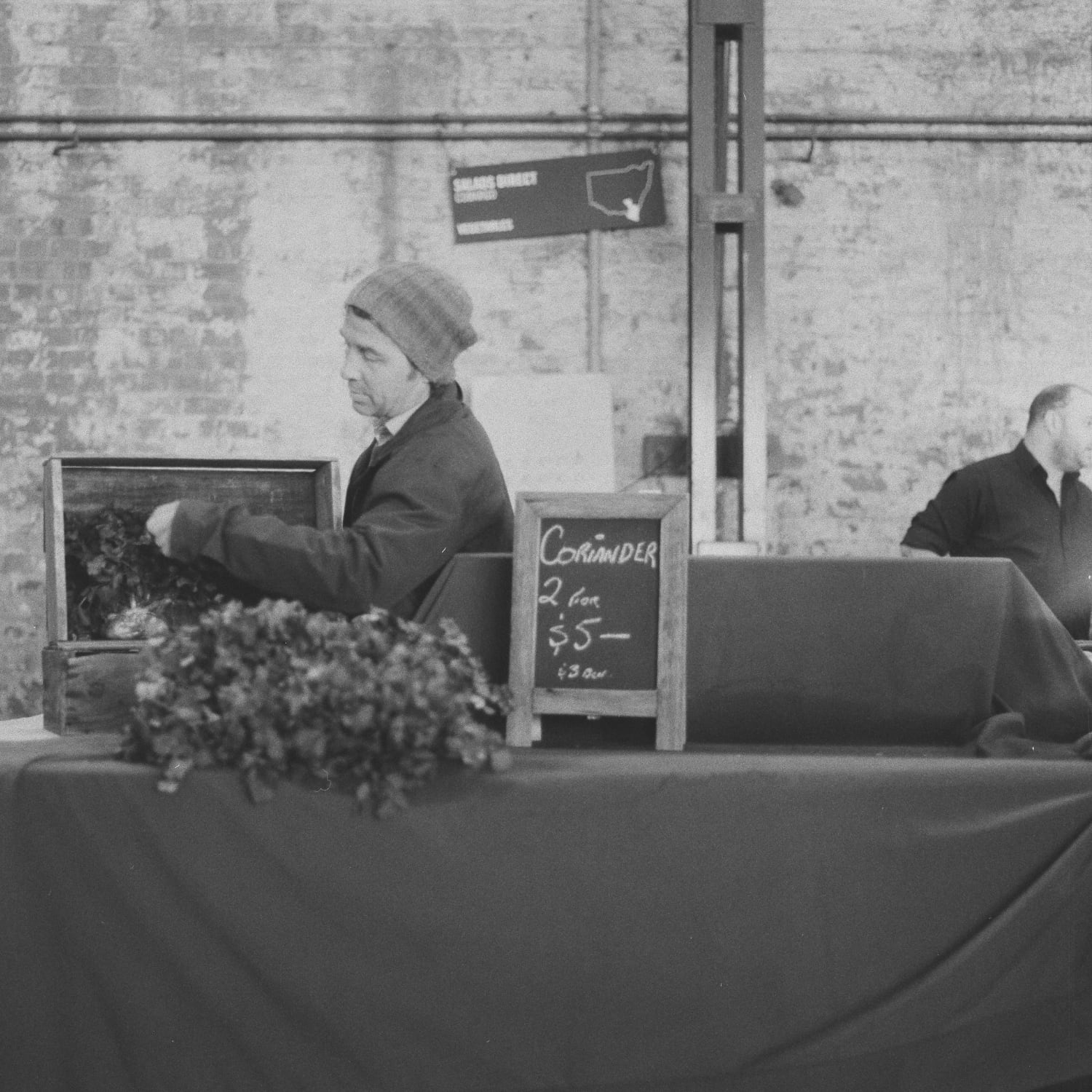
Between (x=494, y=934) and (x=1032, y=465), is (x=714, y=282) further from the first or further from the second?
(x=494, y=934)

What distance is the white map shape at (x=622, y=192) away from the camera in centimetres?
605

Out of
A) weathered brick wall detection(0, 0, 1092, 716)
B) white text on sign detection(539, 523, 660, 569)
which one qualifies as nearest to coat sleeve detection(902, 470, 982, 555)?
weathered brick wall detection(0, 0, 1092, 716)

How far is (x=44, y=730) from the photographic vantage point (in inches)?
86.7

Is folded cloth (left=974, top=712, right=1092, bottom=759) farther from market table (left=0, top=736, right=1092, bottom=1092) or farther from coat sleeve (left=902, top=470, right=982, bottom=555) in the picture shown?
coat sleeve (left=902, top=470, right=982, bottom=555)

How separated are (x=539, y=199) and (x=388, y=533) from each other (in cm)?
422

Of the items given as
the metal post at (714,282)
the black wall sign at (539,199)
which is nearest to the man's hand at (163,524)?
the metal post at (714,282)

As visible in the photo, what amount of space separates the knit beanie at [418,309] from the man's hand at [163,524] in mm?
423

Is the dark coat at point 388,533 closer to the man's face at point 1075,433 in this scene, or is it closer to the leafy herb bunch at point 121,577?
the leafy herb bunch at point 121,577

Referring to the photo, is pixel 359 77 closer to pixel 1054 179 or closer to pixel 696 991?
pixel 1054 179

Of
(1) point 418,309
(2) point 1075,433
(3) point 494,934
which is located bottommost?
(3) point 494,934

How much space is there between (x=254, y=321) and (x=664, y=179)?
1.76 meters

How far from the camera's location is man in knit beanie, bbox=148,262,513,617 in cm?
204

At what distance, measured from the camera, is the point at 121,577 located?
86.8 inches

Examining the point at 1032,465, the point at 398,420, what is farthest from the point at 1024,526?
the point at 398,420
